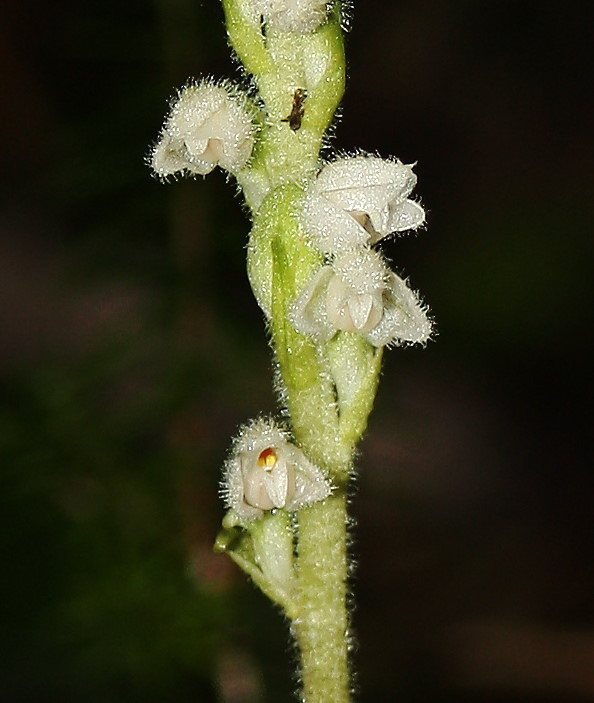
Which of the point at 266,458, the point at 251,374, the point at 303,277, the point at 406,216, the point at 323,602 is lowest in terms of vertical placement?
the point at 323,602

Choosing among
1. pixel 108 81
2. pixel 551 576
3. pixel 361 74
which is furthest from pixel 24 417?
pixel 361 74

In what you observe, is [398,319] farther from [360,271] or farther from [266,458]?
[266,458]

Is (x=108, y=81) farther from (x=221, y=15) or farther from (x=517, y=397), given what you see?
(x=517, y=397)

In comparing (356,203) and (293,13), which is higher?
(293,13)

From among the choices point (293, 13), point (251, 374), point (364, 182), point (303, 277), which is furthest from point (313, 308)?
point (251, 374)

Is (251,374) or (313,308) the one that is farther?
(251,374)

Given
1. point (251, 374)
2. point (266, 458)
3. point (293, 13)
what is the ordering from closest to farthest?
point (293, 13) < point (266, 458) < point (251, 374)

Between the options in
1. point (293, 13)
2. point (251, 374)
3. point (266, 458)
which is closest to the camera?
point (293, 13)
